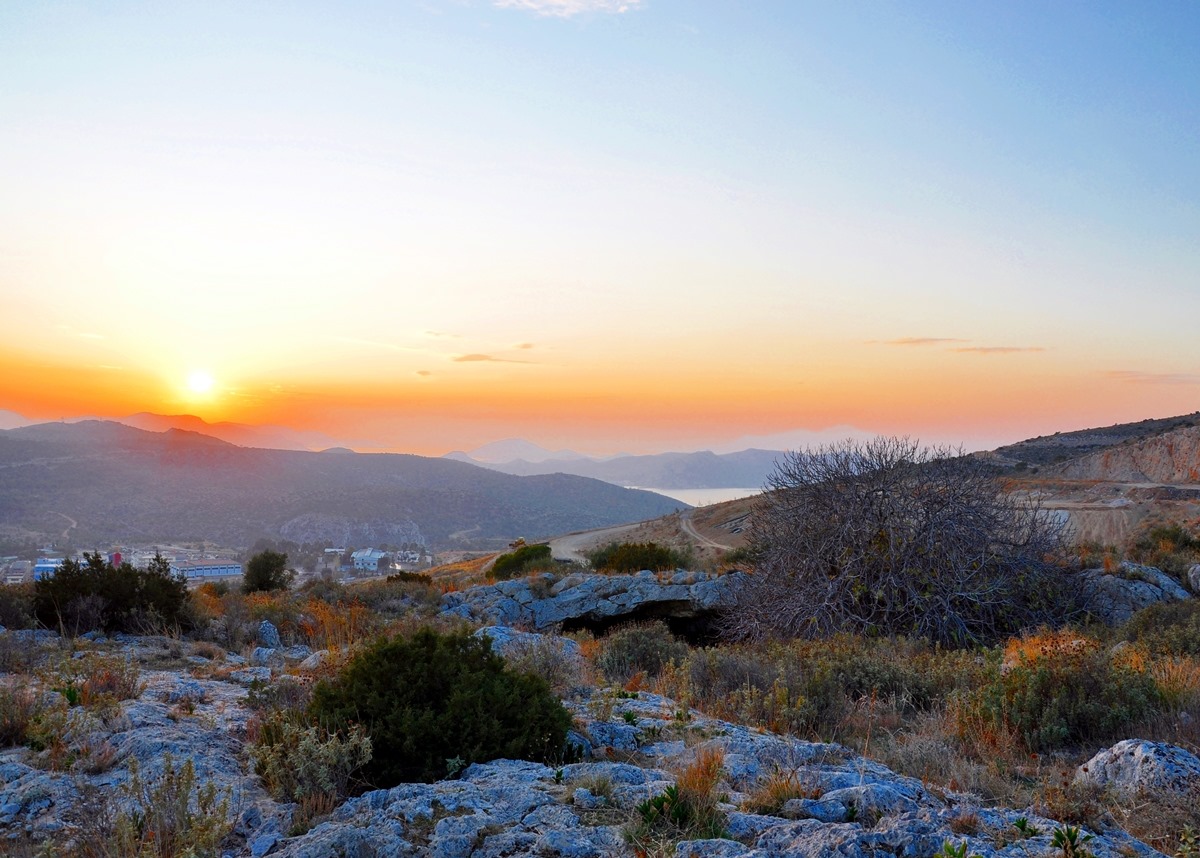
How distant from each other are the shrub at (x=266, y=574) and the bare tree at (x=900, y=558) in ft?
49.3

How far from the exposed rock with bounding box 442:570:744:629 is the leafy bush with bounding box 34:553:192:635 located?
6.05 meters

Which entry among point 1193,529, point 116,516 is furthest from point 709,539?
point 116,516

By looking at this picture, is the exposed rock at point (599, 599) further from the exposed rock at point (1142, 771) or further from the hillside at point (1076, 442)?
the hillside at point (1076, 442)

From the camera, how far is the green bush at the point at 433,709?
502 centimetres

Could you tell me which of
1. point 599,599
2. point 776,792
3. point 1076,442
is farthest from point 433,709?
point 1076,442

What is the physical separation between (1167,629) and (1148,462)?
45503 millimetres

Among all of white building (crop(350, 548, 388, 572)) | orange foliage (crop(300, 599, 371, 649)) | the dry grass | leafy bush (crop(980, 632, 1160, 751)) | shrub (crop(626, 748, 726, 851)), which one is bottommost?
white building (crop(350, 548, 388, 572))

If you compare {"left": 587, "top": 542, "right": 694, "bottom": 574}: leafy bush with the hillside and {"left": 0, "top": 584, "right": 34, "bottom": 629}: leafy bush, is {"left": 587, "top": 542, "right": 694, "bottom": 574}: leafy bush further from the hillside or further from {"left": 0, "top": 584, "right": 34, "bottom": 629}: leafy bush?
the hillside

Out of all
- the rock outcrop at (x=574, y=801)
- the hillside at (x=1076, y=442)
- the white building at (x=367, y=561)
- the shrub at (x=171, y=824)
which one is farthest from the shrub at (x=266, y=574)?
the hillside at (x=1076, y=442)

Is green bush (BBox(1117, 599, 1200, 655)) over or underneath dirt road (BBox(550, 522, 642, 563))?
over

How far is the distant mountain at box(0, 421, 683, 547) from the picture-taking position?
206ft

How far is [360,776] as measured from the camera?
16.0 feet

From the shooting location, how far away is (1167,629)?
36.4ft

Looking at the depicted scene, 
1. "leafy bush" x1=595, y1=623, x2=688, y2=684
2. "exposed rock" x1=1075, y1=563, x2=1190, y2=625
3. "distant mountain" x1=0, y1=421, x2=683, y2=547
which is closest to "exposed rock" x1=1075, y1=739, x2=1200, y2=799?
"leafy bush" x1=595, y1=623, x2=688, y2=684
